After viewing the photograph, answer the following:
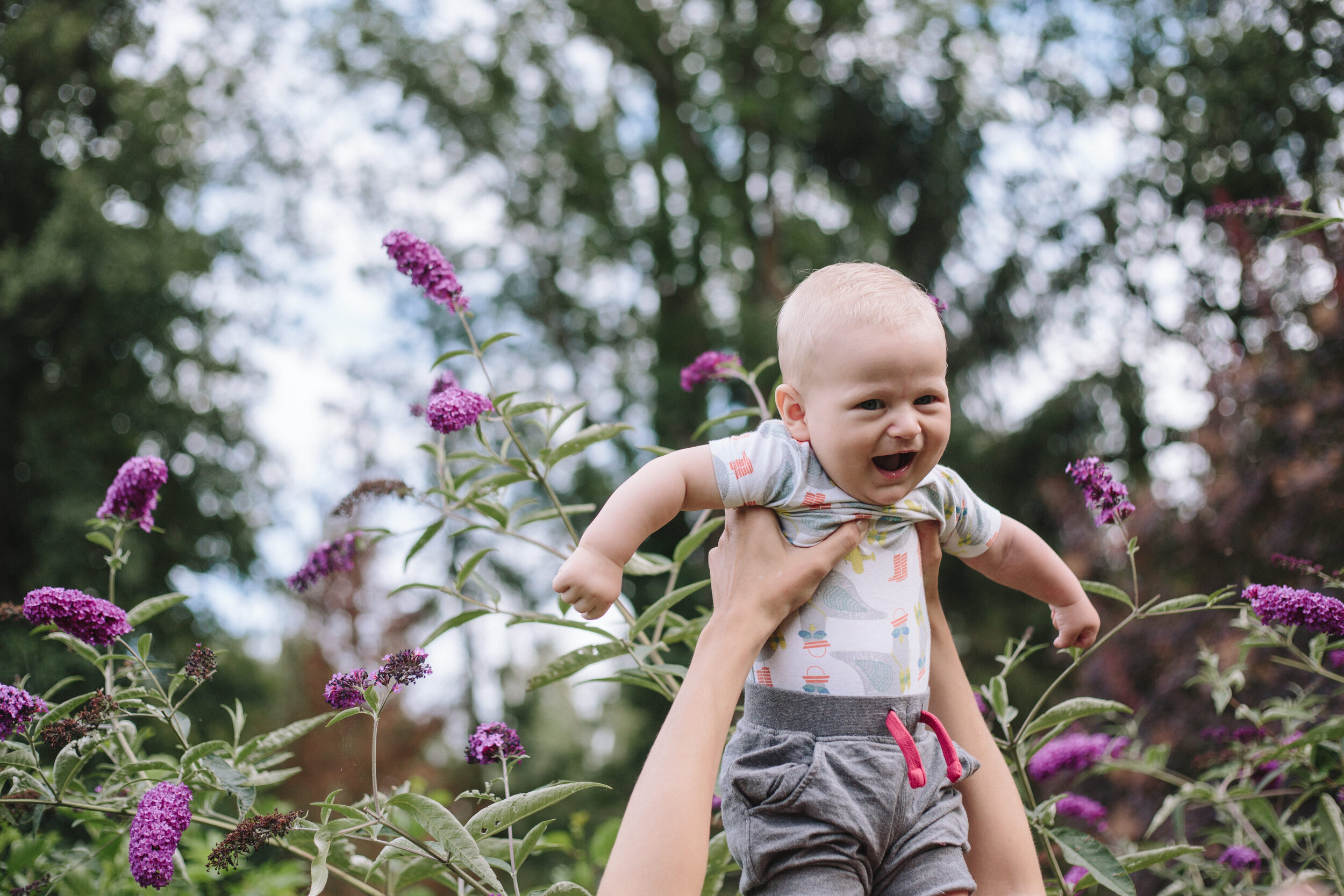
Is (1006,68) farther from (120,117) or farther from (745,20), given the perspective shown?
(120,117)

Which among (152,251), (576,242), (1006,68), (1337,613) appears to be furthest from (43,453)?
(1006,68)

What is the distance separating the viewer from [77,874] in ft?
7.07

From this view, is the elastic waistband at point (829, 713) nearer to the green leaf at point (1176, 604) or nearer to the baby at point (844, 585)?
the baby at point (844, 585)

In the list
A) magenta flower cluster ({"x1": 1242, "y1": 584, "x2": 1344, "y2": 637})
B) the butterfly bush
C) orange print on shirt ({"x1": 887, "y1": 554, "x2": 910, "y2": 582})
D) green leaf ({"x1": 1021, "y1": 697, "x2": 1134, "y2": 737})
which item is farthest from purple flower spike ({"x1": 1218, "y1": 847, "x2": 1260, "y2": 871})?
orange print on shirt ({"x1": 887, "y1": 554, "x2": 910, "y2": 582})

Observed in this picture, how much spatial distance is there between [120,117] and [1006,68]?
343 inches

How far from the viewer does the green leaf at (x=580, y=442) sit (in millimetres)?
1785

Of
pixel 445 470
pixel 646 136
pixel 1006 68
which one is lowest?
pixel 445 470

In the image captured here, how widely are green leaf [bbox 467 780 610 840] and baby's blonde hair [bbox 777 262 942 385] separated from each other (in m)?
0.70

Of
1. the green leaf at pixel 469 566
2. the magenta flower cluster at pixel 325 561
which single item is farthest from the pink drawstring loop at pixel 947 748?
the magenta flower cluster at pixel 325 561

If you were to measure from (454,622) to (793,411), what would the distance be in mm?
730

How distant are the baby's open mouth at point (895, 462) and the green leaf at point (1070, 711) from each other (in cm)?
57

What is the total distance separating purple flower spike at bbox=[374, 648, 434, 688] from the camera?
1.35m

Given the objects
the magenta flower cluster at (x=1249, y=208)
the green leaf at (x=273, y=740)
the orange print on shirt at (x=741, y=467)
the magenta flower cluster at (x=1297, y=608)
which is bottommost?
the green leaf at (x=273, y=740)

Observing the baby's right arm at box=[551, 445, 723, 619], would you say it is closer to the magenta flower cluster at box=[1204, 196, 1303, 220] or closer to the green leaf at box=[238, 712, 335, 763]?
the green leaf at box=[238, 712, 335, 763]
